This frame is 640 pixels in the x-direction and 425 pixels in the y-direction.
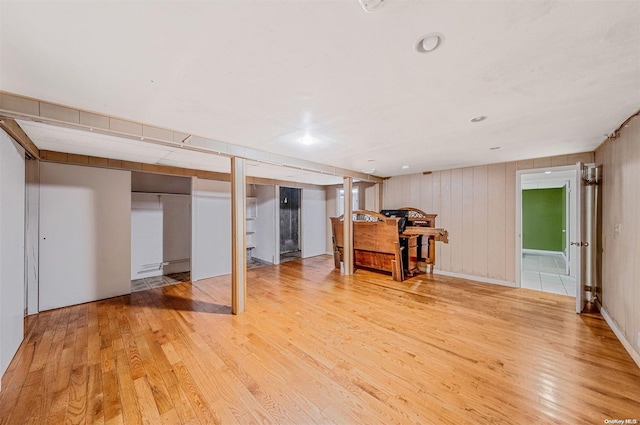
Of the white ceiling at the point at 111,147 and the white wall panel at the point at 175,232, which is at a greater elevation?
the white ceiling at the point at 111,147

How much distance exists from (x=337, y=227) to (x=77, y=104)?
463cm

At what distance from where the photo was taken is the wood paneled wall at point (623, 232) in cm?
222

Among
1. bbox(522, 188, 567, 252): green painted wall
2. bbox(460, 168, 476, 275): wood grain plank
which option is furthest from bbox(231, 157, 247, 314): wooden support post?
bbox(522, 188, 567, 252): green painted wall

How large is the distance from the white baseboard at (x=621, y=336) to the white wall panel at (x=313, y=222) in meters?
5.72

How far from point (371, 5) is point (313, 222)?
6.56 meters

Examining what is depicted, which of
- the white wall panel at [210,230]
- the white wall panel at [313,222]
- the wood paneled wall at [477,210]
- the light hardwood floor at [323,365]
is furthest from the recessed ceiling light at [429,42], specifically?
the white wall panel at [313,222]

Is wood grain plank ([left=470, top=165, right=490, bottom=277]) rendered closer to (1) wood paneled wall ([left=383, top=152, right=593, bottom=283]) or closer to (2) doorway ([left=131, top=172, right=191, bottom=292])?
(1) wood paneled wall ([left=383, top=152, right=593, bottom=283])

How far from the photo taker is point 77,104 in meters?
2.00

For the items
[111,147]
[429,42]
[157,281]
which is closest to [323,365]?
[429,42]

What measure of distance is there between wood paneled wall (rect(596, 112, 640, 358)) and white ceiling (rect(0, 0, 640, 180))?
360 mm

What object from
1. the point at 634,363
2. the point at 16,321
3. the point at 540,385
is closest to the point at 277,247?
the point at 16,321

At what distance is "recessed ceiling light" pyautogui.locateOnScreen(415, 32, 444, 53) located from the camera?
122 cm

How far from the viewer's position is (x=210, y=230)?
16.3 ft

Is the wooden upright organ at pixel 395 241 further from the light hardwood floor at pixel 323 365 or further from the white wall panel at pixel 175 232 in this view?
the white wall panel at pixel 175 232
